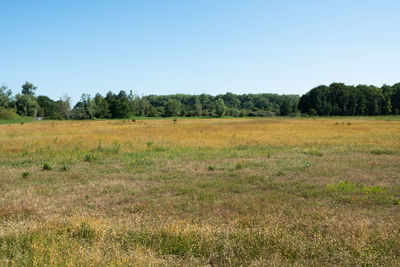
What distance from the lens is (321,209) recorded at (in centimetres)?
767

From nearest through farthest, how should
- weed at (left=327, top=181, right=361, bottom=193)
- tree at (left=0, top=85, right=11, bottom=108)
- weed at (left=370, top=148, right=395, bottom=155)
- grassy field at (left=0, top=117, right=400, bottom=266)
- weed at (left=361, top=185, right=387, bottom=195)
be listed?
1. grassy field at (left=0, top=117, right=400, bottom=266)
2. weed at (left=361, top=185, right=387, bottom=195)
3. weed at (left=327, top=181, right=361, bottom=193)
4. weed at (left=370, top=148, right=395, bottom=155)
5. tree at (left=0, top=85, right=11, bottom=108)

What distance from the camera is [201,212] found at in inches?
300

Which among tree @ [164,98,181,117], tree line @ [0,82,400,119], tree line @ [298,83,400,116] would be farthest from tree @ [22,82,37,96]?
tree line @ [298,83,400,116]

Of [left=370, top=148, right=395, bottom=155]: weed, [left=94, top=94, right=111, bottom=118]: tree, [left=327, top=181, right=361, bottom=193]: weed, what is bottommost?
[left=327, top=181, right=361, bottom=193]: weed

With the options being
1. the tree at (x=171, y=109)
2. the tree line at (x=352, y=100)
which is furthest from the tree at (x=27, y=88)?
the tree line at (x=352, y=100)

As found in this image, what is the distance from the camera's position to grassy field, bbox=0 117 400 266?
5.08 metres

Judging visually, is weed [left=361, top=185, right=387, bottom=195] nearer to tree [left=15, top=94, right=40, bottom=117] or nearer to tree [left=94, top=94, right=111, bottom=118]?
tree [left=94, top=94, right=111, bottom=118]

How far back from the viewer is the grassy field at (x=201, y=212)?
5082 mm

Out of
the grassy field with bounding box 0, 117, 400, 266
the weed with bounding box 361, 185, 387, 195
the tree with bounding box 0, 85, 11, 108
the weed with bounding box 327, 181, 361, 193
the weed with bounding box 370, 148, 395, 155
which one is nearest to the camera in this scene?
the grassy field with bounding box 0, 117, 400, 266

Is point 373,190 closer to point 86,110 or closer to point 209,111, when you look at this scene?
point 86,110

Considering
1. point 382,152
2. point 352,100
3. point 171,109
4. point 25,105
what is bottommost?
point 382,152

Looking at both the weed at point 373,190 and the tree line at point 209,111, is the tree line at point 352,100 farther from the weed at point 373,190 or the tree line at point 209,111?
the weed at point 373,190

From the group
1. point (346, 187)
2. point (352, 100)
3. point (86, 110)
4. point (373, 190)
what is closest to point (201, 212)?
point (346, 187)

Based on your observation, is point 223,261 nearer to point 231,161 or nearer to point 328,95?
point 231,161
